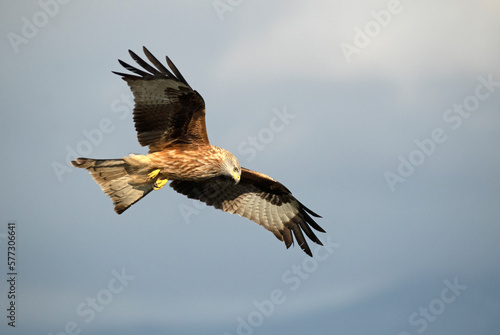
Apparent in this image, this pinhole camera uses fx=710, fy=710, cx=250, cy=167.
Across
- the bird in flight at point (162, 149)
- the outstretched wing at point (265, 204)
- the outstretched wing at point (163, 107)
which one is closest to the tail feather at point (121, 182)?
the bird in flight at point (162, 149)

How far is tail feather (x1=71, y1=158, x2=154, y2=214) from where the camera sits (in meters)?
12.4

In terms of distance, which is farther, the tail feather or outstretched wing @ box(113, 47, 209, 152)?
the tail feather

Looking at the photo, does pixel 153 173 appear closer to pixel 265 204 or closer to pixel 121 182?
pixel 121 182

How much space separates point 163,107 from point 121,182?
154 centimetres

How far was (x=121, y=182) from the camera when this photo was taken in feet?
41.4

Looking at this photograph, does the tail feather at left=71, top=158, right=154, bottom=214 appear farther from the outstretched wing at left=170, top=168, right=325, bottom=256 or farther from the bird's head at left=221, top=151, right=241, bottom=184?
the outstretched wing at left=170, top=168, right=325, bottom=256

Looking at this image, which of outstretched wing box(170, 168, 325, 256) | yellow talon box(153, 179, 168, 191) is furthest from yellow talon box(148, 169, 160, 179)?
outstretched wing box(170, 168, 325, 256)

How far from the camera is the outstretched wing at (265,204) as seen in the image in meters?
14.4

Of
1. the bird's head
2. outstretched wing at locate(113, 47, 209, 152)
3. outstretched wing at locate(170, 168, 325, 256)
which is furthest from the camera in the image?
outstretched wing at locate(170, 168, 325, 256)

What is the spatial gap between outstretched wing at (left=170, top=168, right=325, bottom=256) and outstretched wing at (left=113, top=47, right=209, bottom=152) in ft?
6.16

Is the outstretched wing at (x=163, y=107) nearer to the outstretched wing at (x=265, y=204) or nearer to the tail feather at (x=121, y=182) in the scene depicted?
the tail feather at (x=121, y=182)

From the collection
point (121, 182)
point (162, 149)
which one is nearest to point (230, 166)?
point (162, 149)

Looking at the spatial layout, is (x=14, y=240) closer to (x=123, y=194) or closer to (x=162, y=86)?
(x=123, y=194)

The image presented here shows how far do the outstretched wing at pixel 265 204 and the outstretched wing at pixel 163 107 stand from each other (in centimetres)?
188
